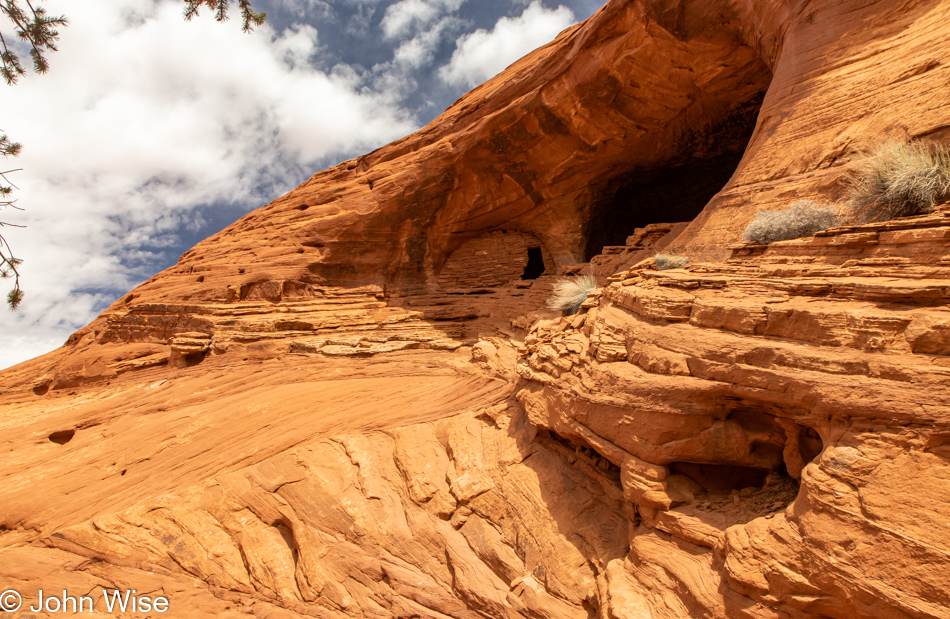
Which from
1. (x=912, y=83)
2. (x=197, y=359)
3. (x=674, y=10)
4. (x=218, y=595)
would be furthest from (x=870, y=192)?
(x=197, y=359)

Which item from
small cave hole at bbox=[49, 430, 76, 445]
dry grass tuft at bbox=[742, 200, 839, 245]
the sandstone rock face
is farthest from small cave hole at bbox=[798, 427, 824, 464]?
small cave hole at bbox=[49, 430, 76, 445]

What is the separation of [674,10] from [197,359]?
11305mm

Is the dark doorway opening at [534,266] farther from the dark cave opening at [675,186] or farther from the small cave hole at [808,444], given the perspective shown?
the small cave hole at [808,444]

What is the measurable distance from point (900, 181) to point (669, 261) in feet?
7.59

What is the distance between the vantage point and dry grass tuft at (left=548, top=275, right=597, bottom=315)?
8383 millimetres

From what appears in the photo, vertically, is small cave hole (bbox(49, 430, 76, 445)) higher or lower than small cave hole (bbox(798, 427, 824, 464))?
higher

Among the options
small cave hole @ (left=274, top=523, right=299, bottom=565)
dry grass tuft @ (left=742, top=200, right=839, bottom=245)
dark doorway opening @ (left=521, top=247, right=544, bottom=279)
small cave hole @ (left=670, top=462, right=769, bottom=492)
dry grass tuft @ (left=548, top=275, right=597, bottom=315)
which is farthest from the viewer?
dark doorway opening @ (left=521, top=247, right=544, bottom=279)

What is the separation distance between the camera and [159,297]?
11992mm

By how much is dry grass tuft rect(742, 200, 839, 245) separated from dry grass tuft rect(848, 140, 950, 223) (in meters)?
0.23

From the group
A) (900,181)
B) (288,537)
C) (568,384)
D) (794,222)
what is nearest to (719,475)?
(568,384)

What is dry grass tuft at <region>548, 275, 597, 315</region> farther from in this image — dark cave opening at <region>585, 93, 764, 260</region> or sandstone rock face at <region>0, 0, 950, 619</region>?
dark cave opening at <region>585, 93, 764, 260</region>

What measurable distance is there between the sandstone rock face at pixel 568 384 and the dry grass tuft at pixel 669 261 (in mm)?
381

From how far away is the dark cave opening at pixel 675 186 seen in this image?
9570 millimetres

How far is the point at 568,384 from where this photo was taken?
5191 mm
